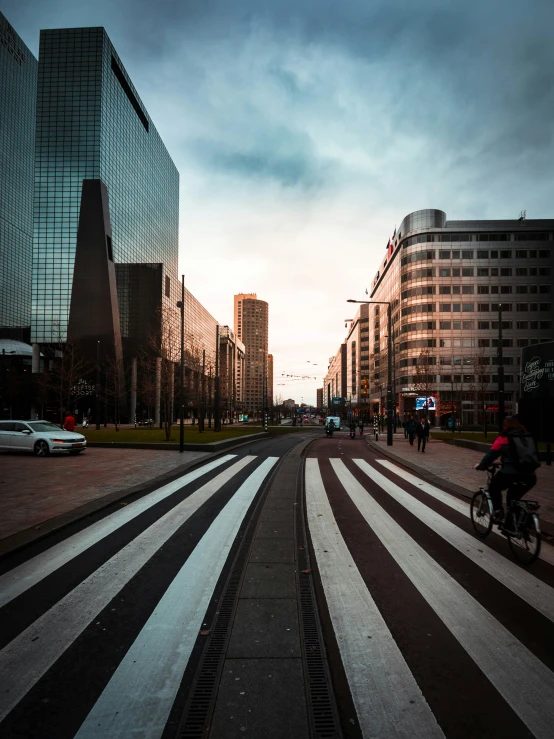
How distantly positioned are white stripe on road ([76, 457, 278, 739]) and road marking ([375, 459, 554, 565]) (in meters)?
4.29

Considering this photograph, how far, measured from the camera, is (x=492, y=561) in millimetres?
5578

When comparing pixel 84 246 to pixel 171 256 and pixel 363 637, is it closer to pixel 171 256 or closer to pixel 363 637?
pixel 171 256

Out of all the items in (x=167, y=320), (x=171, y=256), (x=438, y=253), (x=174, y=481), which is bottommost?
(x=174, y=481)

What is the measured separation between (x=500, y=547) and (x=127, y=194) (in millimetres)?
92189

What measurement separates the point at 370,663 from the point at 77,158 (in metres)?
89.0

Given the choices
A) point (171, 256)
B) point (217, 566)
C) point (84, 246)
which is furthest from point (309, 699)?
point (171, 256)

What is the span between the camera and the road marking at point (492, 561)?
14.7 feet

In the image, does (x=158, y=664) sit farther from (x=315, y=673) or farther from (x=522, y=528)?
(x=522, y=528)

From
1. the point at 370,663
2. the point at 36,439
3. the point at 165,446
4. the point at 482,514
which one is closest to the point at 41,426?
the point at 36,439

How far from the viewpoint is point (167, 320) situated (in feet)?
102

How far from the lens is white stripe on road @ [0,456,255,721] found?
122 inches

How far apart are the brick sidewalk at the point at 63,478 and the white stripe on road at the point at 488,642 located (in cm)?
563

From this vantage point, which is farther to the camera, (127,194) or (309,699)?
(127,194)

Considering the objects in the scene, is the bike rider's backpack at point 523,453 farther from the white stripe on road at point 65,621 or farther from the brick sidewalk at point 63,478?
the brick sidewalk at point 63,478
